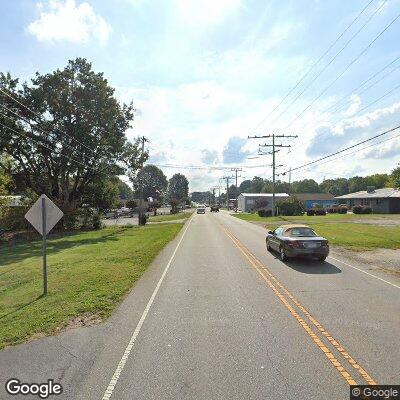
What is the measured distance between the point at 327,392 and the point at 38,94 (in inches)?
1441

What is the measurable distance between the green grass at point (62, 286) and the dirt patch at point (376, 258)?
8755mm

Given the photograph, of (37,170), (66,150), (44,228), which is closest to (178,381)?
(44,228)

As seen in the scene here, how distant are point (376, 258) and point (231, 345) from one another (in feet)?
42.4

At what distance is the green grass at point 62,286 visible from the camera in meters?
8.38

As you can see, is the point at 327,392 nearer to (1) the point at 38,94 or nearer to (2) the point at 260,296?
(2) the point at 260,296

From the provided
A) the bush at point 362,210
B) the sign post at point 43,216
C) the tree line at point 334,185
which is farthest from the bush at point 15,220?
the tree line at point 334,185

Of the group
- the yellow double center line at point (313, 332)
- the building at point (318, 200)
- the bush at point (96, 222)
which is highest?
the building at point (318, 200)

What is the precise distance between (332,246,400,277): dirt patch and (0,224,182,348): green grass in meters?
8.76

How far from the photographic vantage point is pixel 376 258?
17.5 m

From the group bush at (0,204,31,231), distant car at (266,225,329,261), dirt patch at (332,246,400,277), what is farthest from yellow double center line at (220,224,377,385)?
bush at (0,204,31,231)

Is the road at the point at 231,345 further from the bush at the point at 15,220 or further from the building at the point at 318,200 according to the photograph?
the building at the point at 318,200

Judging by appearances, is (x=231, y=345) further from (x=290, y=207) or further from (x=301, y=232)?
(x=290, y=207)

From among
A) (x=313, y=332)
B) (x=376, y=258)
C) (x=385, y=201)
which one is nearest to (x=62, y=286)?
(x=313, y=332)

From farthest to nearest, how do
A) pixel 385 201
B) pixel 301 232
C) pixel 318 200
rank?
pixel 318 200 → pixel 385 201 → pixel 301 232
